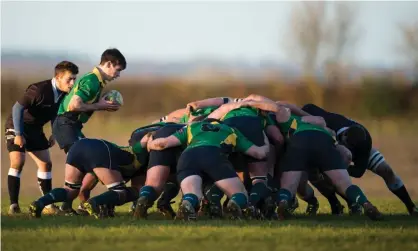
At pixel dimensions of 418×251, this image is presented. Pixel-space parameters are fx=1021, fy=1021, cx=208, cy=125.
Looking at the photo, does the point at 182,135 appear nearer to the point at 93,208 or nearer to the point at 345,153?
the point at 93,208

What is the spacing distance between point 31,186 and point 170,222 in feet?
33.0

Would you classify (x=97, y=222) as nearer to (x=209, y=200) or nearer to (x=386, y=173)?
(x=209, y=200)

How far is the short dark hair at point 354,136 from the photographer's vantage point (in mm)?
11148

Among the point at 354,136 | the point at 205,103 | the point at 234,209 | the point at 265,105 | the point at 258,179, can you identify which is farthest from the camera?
the point at 205,103

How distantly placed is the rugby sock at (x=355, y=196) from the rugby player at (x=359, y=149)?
1055mm

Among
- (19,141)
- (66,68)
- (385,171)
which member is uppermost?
(66,68)

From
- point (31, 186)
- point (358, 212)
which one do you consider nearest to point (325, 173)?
point (358, 212)

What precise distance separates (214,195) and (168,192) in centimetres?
64

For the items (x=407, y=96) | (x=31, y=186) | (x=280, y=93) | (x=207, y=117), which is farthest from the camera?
(x=280, y=93)

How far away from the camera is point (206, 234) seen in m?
8.87

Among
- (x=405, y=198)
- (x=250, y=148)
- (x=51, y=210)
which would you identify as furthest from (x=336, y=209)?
(x=51, y=210)

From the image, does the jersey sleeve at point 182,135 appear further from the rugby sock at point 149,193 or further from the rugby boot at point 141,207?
the rugby boot at point 141,207

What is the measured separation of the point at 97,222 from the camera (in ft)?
32.2

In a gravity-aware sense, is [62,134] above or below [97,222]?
above
